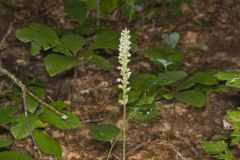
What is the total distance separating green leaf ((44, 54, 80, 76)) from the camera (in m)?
2.64

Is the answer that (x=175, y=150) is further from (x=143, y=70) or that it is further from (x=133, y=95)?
(x=143, y=70)

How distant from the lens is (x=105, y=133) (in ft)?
7.33

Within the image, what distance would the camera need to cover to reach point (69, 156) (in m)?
2.69

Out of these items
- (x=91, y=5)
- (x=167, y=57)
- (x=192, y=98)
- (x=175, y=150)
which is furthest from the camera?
(x=91, y=5)

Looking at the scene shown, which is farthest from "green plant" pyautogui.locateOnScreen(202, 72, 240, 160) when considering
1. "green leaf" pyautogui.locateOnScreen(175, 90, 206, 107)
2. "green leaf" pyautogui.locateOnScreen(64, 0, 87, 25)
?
"green leaf" pyautogui.locateOnScreen(64, 0, 87, 25)

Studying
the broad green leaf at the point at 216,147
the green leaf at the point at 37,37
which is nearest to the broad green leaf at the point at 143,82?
the broad green leaf at the point at 216,147

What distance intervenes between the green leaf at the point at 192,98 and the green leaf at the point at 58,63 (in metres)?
0.68

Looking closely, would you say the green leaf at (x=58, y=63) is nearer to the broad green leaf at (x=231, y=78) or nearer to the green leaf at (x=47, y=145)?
the green leaf at (x=47, y=145)

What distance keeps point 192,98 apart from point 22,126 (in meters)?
1.00

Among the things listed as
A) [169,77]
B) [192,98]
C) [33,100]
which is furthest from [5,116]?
[192,98]

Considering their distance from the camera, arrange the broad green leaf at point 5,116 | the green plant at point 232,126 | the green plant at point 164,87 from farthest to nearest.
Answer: the green plant at point 164,87, the broad green leaf at point 5,116, the green plant at point 232,126

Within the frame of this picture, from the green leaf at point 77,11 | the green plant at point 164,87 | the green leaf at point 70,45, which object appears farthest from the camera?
the green leaf at point 77,11

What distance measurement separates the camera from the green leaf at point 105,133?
2.20 m

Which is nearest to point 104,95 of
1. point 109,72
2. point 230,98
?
point 109,72
